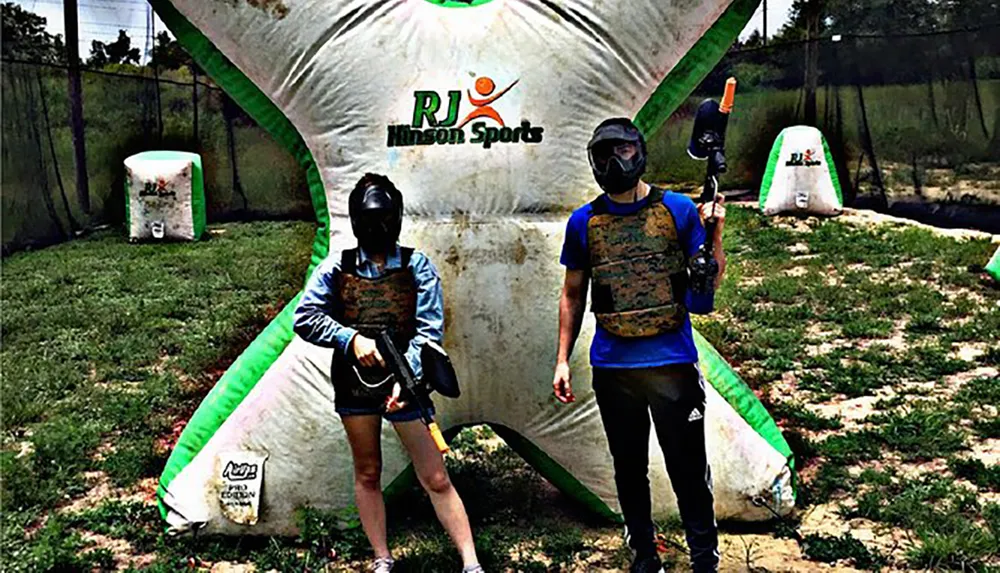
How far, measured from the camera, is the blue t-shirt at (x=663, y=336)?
3.21 m

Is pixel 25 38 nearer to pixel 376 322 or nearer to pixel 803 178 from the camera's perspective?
pixel 803 178

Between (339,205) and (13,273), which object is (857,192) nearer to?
(13,273)

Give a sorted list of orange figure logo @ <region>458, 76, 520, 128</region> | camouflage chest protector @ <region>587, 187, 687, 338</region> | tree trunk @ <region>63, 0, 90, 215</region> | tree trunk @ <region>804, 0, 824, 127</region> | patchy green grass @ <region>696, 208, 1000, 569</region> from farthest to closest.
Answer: tree trunk @ <region>804, 0, 824, 127</region> → tree trunk @ <region>63, 0, 90, 215</region> → patchy green grass @ <region>696, 208, 1000, 569</region> → orange figure logo @ <region>458, 76, 520, 128</region> → camouflage chest protector @ <region>587, 187, 687, 338</region>

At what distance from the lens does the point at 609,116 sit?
3795mm

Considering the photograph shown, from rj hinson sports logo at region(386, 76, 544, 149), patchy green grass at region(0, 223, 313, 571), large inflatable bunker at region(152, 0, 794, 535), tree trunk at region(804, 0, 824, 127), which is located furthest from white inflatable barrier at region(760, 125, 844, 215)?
rj hinson sports logo at region(386, 76, 544, 149)

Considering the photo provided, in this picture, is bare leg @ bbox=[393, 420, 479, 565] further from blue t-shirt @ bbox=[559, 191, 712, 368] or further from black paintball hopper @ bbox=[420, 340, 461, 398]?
blue t-shirt @ bbox=[559, 191, 712, 368]

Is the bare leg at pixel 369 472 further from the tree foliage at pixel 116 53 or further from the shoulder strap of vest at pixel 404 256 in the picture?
the tree foliage at pixel 116 53

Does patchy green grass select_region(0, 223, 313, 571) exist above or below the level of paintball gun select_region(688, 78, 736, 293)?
below

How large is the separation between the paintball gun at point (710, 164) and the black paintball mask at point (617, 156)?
0.18 metres

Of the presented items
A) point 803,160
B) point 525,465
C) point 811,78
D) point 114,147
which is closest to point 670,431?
point 525,465

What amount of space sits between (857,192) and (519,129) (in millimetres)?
13117

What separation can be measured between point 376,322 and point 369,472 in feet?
1.70

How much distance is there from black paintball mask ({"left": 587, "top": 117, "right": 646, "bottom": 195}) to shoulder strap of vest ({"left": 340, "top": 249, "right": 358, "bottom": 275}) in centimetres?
80

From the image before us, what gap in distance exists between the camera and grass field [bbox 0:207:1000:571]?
12.7ft
